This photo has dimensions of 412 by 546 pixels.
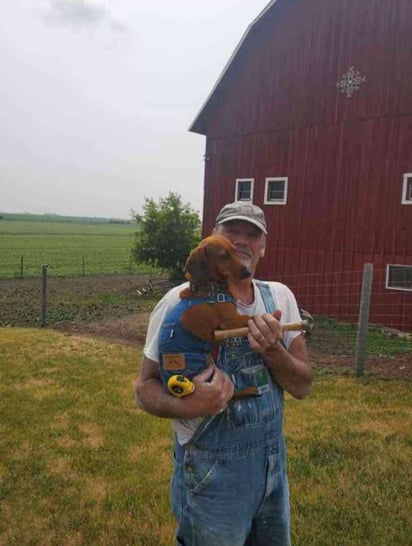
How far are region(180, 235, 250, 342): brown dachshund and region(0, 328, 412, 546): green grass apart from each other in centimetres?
211

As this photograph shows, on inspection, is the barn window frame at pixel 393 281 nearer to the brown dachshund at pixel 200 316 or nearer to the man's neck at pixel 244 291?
the man's neck at pixel 244 291

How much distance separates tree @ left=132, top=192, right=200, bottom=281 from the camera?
725 inches

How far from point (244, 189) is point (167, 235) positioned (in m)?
4.82

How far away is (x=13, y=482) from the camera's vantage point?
3.95 m

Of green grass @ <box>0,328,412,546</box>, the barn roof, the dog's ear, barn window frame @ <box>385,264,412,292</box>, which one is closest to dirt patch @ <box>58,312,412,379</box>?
green grass @ <box>0,328,412,546</box>

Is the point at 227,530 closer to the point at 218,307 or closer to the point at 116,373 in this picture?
the point at 218,307

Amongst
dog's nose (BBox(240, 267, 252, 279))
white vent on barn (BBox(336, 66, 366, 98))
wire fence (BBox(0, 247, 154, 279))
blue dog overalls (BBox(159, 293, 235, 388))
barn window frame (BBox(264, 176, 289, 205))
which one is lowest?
wire fence (BBox(0, 247, 154, 279))

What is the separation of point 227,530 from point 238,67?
1399 cm

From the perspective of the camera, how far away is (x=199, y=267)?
1759 mm

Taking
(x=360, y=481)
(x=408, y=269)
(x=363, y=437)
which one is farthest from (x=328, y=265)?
(x=360, y=481)

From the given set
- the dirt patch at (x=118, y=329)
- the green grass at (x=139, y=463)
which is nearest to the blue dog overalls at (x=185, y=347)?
the green grass at (x=139, y=463)

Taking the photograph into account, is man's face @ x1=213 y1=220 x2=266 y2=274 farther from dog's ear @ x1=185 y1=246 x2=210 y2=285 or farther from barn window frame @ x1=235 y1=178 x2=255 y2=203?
barn window frame @ x1=235 y1=178 x2=255 y2=203

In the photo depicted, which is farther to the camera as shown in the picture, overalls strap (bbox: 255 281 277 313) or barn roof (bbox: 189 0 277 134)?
barn roof (bbox: 189 0 277 134)

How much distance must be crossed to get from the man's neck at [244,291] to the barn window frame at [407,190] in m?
10.4
